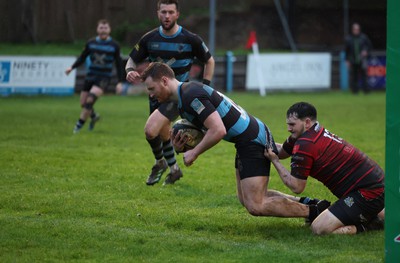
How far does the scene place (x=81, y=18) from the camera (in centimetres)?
2844

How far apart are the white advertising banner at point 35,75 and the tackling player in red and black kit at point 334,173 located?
1729cm

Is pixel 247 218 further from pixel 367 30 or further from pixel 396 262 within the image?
pixel 367 30

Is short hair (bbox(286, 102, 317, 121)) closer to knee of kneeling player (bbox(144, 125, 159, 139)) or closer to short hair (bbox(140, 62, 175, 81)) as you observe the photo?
short hair (bbox(140, 62, 175, 81))

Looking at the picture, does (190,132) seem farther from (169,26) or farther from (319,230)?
(169,26)

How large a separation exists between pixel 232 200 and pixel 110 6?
20.2 m

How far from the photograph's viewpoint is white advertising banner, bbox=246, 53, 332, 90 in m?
28.3

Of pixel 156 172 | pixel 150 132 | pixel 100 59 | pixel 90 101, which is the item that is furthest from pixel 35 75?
pixel 150 132

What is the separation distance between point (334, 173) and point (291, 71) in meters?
21.0

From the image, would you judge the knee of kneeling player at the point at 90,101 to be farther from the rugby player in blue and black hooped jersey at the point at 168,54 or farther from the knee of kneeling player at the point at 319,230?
the knee of kneeling player at the point at 319,230

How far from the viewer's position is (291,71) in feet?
94.7

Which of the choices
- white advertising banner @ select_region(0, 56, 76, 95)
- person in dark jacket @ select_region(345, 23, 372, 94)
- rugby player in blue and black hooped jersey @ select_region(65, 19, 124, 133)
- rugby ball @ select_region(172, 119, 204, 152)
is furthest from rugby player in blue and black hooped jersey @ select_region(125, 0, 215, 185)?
person in dark jacket @ select_region(345, 23, 372, 94)

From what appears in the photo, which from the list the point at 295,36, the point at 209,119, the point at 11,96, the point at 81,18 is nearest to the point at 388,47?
the point at 209,119

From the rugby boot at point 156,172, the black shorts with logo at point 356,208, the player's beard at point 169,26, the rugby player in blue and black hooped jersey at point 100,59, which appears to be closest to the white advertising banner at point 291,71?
the rugby player in blue and black hooped jersey at point 100,59

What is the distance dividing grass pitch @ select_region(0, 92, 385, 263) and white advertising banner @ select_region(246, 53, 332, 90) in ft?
37.4
